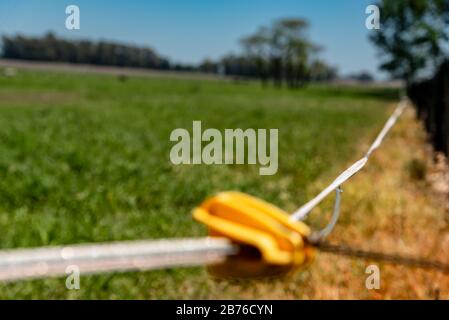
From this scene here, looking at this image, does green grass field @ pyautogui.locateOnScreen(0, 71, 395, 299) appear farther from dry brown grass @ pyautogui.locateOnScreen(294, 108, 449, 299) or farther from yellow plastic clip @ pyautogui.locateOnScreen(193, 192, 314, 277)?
yellow plastic clip @ pyautogui.locateOnScreen(193, 192, 314, 277)

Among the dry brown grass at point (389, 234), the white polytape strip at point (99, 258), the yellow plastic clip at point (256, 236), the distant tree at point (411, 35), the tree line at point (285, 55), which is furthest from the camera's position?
the tree line at point (285, 55)

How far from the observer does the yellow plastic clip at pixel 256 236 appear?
841 mm

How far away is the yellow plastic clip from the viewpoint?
841 mm

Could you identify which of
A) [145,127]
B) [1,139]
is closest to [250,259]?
[1,139]

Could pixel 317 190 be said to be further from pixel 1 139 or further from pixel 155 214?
pixel 1 139

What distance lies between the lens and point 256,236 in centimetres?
85

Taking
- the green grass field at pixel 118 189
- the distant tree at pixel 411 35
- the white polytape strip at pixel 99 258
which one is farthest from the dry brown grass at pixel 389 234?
the distant tree at pixel 411 35

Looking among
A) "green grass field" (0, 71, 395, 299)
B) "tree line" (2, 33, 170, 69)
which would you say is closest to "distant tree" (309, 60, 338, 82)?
"tree line" (2, 33, 170, 69)

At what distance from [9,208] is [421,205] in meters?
4.60

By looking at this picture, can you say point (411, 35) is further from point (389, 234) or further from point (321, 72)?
point (321, 72)

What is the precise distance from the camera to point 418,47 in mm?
40656

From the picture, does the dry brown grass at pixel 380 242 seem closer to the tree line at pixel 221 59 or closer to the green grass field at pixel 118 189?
the green grass field at pixel 118 189

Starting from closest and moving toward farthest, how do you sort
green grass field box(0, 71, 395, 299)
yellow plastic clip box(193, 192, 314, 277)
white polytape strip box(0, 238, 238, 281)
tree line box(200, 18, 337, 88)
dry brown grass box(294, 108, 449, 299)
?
white polytape strip box(0, 238, 238, 281) → yellow plastic clip box(193, 192, 314, 277) → dry brown grass box(294, 108, 449, 299) → green grass field box(0, 71, 395, 299) → tree line box(200, 18, 337, 88)

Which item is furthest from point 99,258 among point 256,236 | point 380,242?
point 380,242
